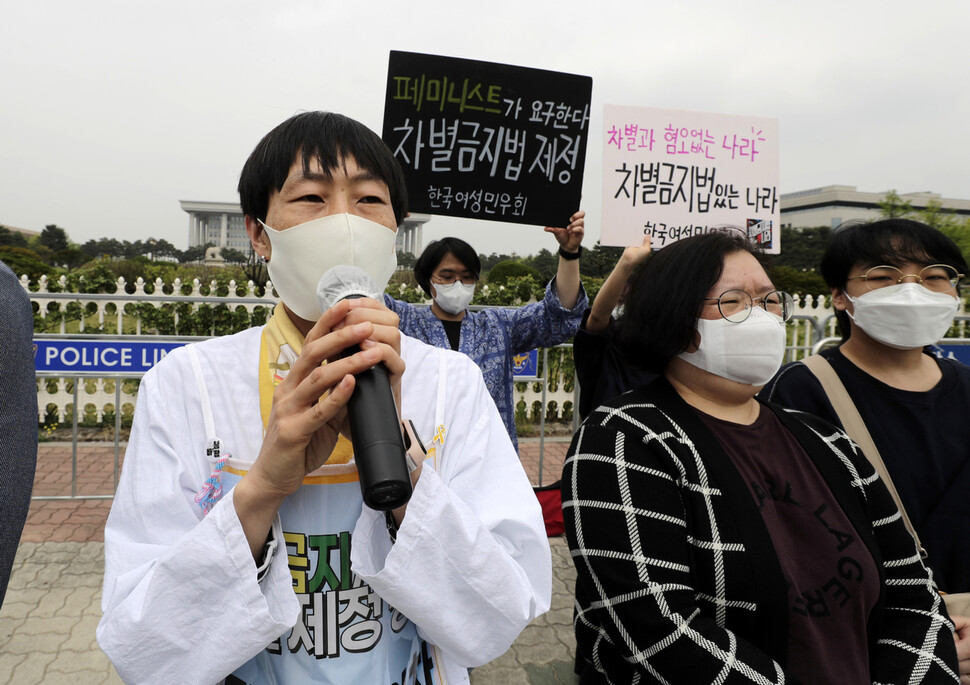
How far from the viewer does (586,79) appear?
9.40 feet

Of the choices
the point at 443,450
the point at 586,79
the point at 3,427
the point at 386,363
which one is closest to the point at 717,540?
the point at 443,450

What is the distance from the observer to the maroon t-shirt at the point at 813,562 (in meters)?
1.43

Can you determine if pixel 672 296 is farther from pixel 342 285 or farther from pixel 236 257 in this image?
pixel 236 257

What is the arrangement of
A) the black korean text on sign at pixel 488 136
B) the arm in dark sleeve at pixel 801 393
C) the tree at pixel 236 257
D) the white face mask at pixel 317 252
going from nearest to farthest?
the white face mask at pixel 317 252, the arm in dark sleeve at pixel 801 393, the black korean text on sign at pixel 488 136, the tree at pixel 236 257

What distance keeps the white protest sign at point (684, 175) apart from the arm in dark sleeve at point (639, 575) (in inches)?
64.2

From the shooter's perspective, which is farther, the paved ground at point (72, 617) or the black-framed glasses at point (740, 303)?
the paved ground at point (72, 617)

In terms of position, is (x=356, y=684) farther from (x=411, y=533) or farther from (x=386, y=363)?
(x=386, y=363)

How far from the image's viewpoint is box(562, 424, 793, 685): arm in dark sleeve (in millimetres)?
1397

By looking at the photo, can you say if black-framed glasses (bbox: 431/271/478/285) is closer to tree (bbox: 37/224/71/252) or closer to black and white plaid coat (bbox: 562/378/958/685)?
black and white plaid coat (bbox: 562/378/958/685)

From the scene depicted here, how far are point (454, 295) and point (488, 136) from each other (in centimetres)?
89

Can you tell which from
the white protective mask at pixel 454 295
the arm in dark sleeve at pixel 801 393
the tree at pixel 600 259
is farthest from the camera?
the tree at pixel 600 259

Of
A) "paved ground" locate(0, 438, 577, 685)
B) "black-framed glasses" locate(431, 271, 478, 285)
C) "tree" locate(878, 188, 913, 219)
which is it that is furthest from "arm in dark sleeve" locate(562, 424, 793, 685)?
"tree" locate(878, 188, 913, 219)

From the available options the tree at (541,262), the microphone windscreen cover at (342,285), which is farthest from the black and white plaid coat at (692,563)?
the tree at (541,262)

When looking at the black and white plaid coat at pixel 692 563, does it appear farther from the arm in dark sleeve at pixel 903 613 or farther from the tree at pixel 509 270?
the tree at pixel 509 270
